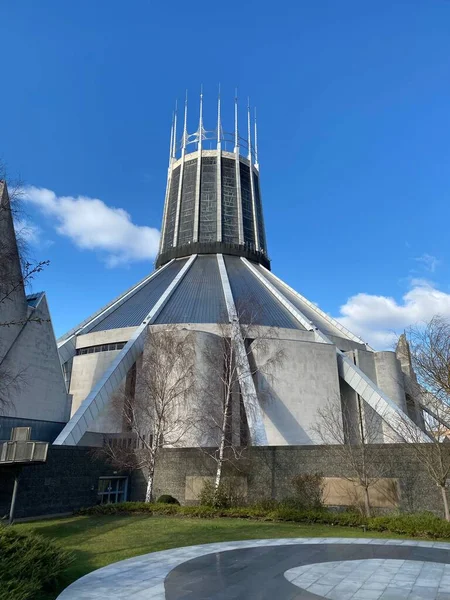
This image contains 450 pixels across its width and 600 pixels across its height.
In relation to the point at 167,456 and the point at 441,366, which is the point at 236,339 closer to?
the point at 167,456

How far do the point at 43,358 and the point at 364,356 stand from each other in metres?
20.6

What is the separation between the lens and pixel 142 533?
12414 millimetres

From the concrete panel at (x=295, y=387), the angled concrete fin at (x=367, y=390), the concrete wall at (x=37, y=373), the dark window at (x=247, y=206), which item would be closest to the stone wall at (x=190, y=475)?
the angled concrete fin at (x=367, y=390)

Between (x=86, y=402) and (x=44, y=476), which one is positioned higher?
(x=86, y=402)

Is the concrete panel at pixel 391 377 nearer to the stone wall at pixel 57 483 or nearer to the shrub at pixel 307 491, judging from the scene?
the shrub at pixel 307 491

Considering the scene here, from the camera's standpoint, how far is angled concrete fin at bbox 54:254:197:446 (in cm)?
1886

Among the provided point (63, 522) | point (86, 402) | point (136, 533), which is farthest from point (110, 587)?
point (86, 402)

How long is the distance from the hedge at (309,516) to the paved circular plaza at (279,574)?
1348mm

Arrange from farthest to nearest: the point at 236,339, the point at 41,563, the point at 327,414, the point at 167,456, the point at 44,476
A: the point at 327,414 → the point at 236,339 → the point at 167,456 → the point at 44,476 → the point at 41,563

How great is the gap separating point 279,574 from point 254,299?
69.1ft

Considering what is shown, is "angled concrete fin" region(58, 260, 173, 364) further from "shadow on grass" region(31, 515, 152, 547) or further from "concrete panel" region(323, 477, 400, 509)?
"concrete panel" region(323, 477, 400, 509)

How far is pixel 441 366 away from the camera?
14.9 meters

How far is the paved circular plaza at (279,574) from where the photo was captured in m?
6.69

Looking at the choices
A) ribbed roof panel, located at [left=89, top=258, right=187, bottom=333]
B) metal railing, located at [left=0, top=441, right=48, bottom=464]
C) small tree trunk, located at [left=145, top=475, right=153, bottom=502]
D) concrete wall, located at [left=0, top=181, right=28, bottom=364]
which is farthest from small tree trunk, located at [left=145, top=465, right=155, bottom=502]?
ribbed roof panel, located at [left=89, top=258, right=187, bottom=333]
